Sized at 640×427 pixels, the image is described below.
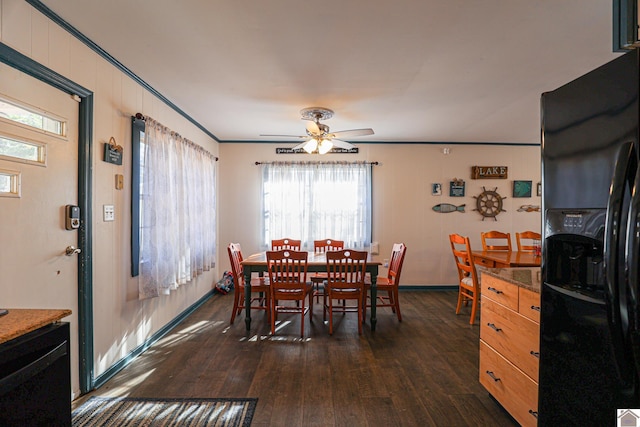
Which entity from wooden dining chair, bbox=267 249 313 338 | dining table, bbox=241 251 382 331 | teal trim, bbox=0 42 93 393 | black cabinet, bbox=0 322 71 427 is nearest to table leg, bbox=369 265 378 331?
dining table, bbox=241 251 382 331

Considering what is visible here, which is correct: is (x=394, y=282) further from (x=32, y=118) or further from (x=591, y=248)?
(x=32, y=118)

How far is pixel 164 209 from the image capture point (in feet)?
10.5

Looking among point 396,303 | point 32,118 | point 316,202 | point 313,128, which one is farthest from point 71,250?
point 316,202

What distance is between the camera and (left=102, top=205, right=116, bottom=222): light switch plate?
8.11ft

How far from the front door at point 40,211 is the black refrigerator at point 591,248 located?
2560mm

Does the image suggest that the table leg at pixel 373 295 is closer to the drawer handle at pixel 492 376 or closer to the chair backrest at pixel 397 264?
the chair backrest at pixel 397 264

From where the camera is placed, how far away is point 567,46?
7.65 ft

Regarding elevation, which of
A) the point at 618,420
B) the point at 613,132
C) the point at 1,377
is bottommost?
the point at 618,420

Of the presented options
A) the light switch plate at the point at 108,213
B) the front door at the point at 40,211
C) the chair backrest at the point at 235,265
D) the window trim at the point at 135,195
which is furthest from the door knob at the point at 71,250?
the chair backrest at the point at 235,265

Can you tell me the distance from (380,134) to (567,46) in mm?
2779

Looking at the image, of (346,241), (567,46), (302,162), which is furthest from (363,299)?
(567,46)

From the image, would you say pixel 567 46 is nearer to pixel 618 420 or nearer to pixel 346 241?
pixel 618 420

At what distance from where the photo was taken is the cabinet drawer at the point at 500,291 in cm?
190

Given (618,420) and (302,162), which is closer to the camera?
(618,420)
